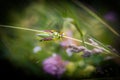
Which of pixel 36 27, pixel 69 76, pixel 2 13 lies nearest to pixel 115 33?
pixel 69 76

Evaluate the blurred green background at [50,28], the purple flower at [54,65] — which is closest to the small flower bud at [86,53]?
the blurred green background at [50,28]

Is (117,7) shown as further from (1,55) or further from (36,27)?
(1,55)

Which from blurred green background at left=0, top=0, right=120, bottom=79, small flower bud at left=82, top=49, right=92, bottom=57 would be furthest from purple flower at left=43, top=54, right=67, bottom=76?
small flower bud at left=82, top=49, right=92, bottom=57

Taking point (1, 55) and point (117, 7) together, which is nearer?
point (1, 55)

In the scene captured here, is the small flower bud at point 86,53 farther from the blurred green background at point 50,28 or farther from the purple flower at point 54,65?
the purple flower at point 54,65

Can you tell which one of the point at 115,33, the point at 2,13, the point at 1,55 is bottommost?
the point at 1,55

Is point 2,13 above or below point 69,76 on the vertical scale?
above

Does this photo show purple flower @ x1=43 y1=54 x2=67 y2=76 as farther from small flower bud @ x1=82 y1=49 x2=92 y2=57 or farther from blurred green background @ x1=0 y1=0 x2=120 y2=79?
small flower bud @ x1=82 y1=49 x2=92 y2=57
